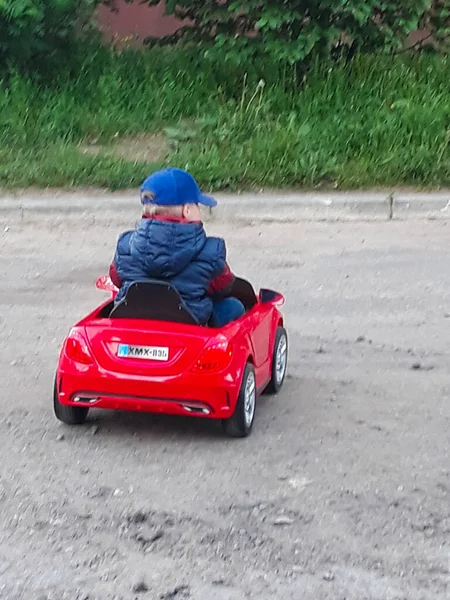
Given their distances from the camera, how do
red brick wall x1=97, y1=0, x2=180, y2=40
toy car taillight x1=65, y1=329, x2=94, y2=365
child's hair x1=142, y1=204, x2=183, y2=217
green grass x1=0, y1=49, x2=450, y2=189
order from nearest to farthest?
toy car taillight x1=65, y1=329, x2=94, y2=365 < child's hair x1=142, y1=204, x2=183, y2=217 < green grass x1=0, y1=49, x2=450, y2=189 < red brick wall x1=97, y1=0, x2=180, y2=40

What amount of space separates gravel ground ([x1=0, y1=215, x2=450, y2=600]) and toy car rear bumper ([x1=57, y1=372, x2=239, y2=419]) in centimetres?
18


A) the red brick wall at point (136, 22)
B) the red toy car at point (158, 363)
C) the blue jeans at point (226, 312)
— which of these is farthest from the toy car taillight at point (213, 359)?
the red brick wall at point (136, 22)

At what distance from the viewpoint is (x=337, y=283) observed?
750 cm

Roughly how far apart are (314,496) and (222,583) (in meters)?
0.78

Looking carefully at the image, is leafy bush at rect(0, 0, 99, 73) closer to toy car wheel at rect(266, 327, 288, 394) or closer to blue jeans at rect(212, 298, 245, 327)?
toy car wheel at rect(266, 327, 288, 394)

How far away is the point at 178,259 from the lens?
4.68 meters

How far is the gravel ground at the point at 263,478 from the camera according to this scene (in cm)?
352

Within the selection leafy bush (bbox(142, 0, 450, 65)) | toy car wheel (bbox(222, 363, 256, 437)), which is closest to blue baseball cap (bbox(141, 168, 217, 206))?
toy car wheel (bbox(222, 363, 256, 437))

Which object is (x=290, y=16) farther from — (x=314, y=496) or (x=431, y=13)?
(x=314, y=496)

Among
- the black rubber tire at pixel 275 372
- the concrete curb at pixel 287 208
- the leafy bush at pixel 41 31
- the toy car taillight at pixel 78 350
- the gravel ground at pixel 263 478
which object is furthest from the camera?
the leafy bush at pixel 41 31

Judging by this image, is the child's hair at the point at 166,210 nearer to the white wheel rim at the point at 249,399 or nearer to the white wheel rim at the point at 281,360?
the white wheel rim at the point at 249,399

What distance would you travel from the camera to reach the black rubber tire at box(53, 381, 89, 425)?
15.8 feet

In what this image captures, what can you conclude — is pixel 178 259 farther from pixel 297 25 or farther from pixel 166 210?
pixel 297 25

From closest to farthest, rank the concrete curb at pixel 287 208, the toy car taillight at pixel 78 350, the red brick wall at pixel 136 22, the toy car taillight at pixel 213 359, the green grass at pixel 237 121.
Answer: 1. the toy car taillight at pixel 213 359
2. the toy car taillight at pixel 78 350
3. the concrete curb at pixel 287 208
4. the green grass at pixel 237 121
5. the red brick wall at pixel 136 22
